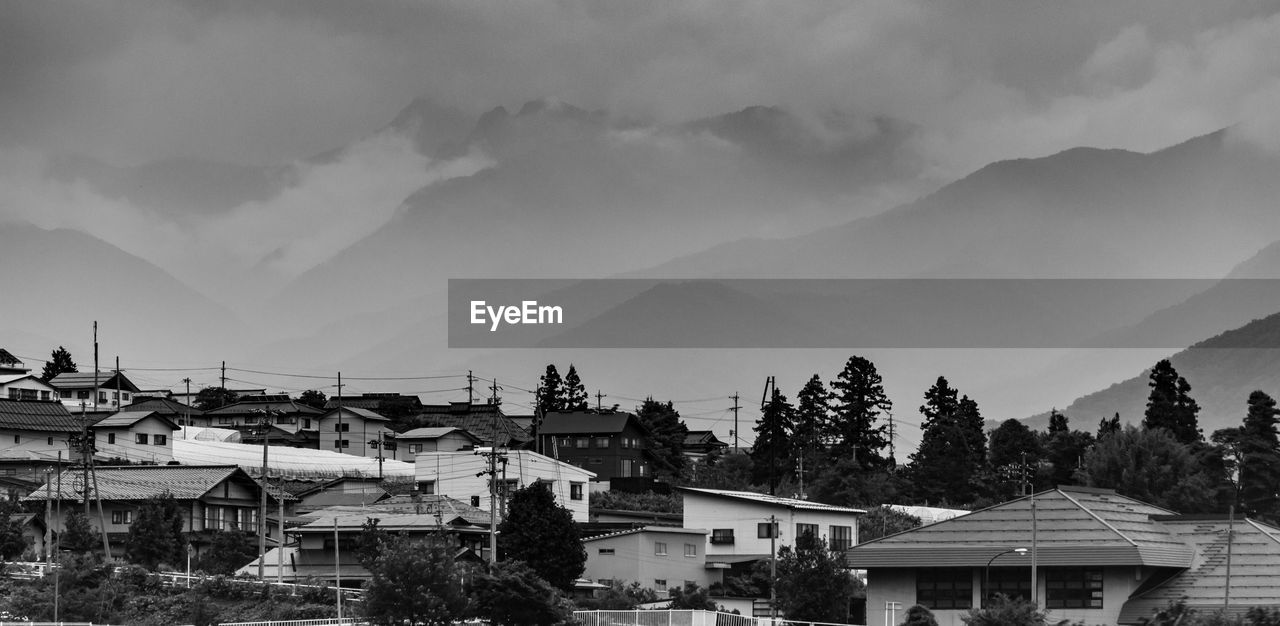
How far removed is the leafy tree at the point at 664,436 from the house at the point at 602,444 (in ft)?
5.98

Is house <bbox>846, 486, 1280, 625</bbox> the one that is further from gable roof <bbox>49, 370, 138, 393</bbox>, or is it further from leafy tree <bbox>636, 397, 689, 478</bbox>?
gable roof <bbox>49, 370, 138, 393</bbox>

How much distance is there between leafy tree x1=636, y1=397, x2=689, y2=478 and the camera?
4392 inches

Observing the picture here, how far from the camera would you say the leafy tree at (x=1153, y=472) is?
286ft

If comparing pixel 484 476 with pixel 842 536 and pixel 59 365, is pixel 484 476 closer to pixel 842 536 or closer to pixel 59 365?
pixel 842 536

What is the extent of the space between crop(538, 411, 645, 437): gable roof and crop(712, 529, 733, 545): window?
1252 inches

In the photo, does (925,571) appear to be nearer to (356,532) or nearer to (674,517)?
(356,532)

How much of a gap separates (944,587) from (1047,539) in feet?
12.6

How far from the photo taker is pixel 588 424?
10762cm

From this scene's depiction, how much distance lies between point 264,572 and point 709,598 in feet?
58.4

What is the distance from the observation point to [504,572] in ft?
160

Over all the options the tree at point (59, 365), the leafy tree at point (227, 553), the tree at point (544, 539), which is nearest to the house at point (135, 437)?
the leafy tree at point (227, 553)

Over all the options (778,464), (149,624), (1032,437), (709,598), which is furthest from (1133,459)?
(149,624)

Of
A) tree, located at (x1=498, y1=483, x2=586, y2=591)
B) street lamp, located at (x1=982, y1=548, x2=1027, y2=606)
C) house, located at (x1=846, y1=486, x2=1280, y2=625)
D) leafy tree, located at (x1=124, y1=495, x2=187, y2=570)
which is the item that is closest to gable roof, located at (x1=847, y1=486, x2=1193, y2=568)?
house, located at (x1=846, y1=486, x2=1280, y2=625)

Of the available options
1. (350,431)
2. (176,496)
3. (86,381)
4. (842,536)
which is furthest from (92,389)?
(842,536)
